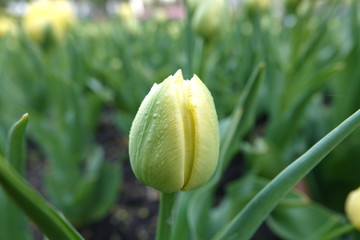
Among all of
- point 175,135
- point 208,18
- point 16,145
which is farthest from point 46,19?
point 175,135

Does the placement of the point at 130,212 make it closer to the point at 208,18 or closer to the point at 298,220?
the point at 298,220

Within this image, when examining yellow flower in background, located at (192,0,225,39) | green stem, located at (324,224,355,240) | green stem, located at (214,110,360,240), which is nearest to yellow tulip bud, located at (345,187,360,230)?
green stem, located at (324,224,355,240)

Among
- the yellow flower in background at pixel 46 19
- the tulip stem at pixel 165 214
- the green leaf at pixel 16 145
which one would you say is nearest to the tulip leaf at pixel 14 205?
the green leaf at pixel 16 145

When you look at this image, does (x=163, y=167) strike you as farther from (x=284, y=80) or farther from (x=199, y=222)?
(x=284, y=80)

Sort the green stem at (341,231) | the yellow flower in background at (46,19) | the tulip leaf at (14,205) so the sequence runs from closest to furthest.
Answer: the tulip leaf at (14,205) < the green stem at (341,231) < the yellow flower in background at (46,19)

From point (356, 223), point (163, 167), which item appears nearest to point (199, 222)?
point (356, 223)

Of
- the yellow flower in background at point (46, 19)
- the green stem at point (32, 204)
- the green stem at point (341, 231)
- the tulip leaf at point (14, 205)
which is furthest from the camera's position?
the yellow flower in background at point (46, 19)

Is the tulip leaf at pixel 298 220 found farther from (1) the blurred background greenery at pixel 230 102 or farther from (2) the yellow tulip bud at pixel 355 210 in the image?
(2) the yellow tulip bud at pixel 355 210
